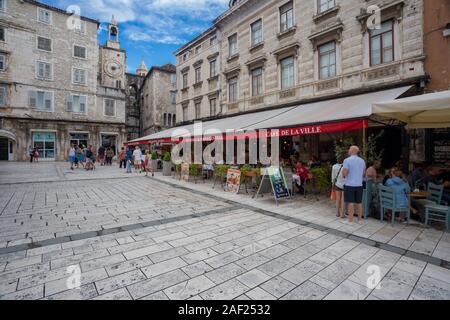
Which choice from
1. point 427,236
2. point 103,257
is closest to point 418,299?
point 427,236

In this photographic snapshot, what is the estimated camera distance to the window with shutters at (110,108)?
28.1 m

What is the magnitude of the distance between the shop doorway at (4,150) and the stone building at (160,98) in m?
16.1

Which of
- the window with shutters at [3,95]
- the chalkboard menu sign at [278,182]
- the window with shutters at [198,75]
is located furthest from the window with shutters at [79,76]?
the chalkboard menu sign at [278,182]

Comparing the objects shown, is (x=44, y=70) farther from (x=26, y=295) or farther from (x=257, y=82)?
(x=26, y=295)

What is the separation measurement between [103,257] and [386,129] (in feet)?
35.9

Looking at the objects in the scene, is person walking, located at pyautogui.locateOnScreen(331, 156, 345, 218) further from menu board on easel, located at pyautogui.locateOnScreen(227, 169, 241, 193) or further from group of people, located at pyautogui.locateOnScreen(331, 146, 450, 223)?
menu board on easel, located at pyautogui.locateOnScreen(227, 169, 241, 193)

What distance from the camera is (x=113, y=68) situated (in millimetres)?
33469

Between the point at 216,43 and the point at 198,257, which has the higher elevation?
the point at 216,43

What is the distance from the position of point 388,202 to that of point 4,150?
31007mm

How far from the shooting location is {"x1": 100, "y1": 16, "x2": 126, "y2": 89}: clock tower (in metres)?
32.9

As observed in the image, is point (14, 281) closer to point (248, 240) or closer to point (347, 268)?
point (248, 240)

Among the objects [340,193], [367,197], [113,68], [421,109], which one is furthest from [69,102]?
[421,109]

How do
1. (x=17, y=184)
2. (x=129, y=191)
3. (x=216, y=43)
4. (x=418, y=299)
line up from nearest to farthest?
(x=418, y=299), (x=129, y=191), (x=17, y=184), (x=216, y=43)
